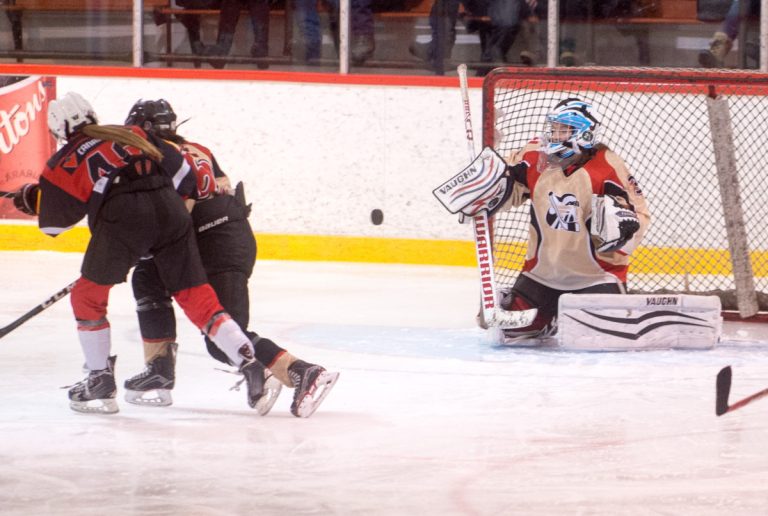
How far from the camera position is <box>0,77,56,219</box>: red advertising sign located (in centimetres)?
725

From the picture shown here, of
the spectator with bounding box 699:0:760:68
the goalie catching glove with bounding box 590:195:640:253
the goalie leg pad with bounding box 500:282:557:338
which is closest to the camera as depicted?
the goalie catching glove with bounding box 590:195:640:253

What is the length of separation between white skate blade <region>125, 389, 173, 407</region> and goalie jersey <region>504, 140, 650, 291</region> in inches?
63.4

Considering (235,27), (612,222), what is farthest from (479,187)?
(235,27)

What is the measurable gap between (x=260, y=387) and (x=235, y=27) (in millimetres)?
4205

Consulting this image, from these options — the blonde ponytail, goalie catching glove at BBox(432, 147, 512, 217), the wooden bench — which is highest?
the wooden bench

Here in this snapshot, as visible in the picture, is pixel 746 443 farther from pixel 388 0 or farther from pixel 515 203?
pixel 388 0

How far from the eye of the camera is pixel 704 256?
256 inches

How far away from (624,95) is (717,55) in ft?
2.47

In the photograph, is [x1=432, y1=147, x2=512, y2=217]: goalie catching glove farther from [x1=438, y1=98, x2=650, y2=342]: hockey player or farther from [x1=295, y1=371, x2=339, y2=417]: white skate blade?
[x1=295, y1=371, x2=339, y2=417]: white skate blade

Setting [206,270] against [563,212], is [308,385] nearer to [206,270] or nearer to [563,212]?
[206,270]

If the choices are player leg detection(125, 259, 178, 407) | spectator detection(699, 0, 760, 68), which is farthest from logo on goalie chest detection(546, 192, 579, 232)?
spectator detection(699, 0, 760, 68)

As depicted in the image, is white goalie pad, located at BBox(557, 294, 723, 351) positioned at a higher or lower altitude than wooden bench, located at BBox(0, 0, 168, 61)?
lower

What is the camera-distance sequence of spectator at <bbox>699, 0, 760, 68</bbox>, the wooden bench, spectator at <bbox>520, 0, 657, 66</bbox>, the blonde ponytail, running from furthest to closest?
the wooden bench
spectator at <bbox>520, 0, 657, 66</bbox>
spectator at <bbox>699, 0, 760, 68</bbox>
the blonde ponytail

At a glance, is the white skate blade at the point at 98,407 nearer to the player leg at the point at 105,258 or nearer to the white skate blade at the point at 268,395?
the player leg at the point at 105,258
